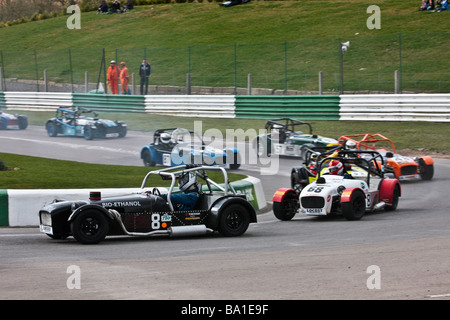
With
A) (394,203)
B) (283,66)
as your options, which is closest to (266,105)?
(283,66)

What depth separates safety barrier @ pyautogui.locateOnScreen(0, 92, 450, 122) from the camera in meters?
24.7

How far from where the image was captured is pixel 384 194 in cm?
1423

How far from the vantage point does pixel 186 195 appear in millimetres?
11188

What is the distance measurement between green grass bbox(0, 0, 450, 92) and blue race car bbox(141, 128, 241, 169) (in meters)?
10.5

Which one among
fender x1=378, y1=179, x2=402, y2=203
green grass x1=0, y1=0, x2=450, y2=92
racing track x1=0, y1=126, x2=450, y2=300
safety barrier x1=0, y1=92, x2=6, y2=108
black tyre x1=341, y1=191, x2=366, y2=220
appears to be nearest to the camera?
racing track x1=0, y1=126, x2=450, y2=300

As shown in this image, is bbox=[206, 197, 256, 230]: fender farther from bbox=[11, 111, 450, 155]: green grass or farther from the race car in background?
bbox=[11, 111, 450, 155]: green grass

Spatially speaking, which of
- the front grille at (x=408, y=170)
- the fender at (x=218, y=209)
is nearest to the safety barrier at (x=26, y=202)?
the fender at (x=218, y=209)

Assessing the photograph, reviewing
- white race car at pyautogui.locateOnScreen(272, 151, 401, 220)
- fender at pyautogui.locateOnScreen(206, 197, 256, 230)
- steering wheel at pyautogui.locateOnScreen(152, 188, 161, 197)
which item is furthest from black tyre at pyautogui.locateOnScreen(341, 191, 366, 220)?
steering wheel at pyautogui.locateOnScreen(152, 188, 161, 197)

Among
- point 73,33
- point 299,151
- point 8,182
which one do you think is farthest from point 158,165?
point 73,33

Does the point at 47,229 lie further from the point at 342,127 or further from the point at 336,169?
the point at 342,127

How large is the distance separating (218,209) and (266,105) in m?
17.3

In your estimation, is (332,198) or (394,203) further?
(394,203)

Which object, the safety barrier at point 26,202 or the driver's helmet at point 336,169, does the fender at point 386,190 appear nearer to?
the driver's helmet at point 336,169
